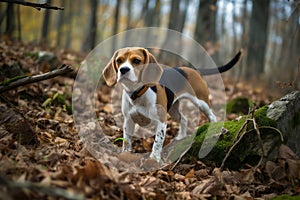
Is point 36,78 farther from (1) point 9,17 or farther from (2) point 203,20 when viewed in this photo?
(2) point 203,20

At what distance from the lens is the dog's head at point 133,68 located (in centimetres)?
411

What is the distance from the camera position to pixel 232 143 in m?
4.03

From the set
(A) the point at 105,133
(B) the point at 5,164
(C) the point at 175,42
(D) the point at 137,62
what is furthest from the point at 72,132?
(C) the point at 175,42

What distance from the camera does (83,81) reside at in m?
7.08

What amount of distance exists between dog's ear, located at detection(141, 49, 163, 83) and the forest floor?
117 centimetres

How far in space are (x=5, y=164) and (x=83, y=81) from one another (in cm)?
442

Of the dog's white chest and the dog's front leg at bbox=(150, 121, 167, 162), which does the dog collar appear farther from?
the dog's front leg at bbox=(150, 121, 167, 162)

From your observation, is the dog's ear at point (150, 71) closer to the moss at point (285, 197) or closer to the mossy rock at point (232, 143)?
the mossy rock at point (232, 143)

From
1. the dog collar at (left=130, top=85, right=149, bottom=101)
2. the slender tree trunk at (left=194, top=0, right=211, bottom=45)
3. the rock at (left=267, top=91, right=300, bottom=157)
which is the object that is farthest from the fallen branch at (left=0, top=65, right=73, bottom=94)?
the slender tree trunk at (left=194, top=0, right=211, bottom=45)

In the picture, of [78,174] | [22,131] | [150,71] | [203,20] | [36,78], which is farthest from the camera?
[203,20]

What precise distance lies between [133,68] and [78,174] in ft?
6.12

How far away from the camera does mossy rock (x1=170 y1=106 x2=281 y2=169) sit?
12.7 ft

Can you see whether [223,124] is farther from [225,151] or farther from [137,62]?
[137,62]

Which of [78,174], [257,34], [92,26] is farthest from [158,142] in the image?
[257,34]
